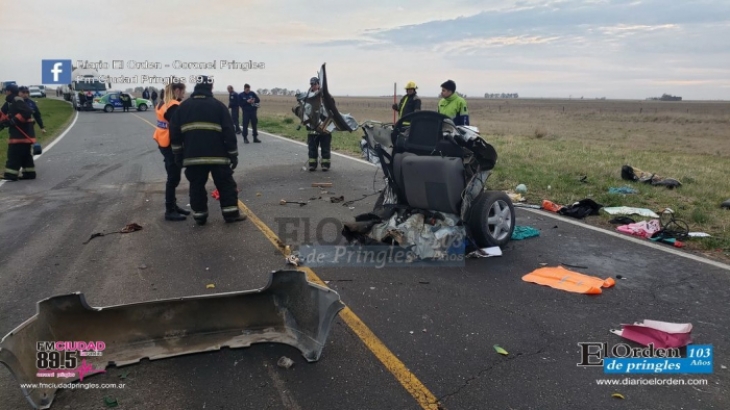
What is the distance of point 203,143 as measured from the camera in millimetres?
6508

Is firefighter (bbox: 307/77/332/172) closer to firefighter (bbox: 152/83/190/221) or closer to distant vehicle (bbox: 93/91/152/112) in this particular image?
firefighter (bbox: 152/83/190/221)

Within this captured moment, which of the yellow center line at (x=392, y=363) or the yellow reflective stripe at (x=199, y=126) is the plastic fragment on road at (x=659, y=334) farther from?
the yellow reflective stripe at (x=199, y=126)

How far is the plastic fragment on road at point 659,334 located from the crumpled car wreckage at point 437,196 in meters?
1.98

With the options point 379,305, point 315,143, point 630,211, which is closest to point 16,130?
point 315,143

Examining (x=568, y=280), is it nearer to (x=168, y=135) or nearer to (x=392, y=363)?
(x=392, y=363)

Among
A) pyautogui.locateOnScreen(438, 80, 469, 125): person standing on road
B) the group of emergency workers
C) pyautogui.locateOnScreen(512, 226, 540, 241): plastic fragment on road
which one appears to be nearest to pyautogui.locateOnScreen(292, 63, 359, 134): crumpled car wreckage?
pyautogui.locateOnScreen(438, 80, 469, 125): person standing on road

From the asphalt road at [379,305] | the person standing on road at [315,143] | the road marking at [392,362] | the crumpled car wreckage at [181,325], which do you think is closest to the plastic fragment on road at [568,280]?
the asphalt road at [379,305]

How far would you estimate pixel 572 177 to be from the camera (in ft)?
31.7

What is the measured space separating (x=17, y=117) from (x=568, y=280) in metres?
10.5

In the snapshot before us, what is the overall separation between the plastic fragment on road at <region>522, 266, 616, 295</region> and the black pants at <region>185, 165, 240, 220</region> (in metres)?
3.96

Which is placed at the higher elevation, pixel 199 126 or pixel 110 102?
pixel 110 102

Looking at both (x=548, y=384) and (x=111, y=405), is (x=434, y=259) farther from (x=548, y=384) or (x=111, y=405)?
(x=111, y=405)

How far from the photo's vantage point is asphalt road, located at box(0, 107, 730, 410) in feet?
9.90

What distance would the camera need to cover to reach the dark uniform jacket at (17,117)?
32.7 feet
